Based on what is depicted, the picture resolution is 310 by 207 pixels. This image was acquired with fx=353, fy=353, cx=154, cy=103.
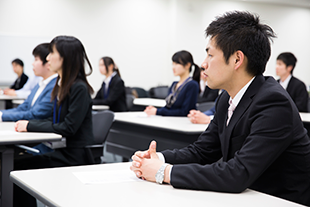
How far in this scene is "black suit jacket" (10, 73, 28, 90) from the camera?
7687 mm

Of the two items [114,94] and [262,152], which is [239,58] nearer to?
[262,152]

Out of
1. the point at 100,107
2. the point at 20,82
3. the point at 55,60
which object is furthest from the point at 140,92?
the point at 55,60

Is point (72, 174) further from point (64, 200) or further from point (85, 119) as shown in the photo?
point (85, 119)

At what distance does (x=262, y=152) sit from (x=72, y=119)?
1.50m

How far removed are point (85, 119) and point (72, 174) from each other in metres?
1.17

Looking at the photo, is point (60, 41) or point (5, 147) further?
point (60, 41)

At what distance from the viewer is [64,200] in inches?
41.6

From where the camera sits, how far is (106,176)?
4.37ft

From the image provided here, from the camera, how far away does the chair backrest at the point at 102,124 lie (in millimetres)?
2715

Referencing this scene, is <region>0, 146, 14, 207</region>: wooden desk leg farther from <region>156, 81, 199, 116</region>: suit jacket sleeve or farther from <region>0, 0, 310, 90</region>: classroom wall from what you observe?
<region>0, 0, 310, 90</region>: classroom wall

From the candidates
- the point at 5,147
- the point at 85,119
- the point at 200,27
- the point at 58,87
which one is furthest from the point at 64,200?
the point at 200,27

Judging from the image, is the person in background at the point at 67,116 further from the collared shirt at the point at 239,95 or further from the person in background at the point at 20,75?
the person in background at the point at 20,75

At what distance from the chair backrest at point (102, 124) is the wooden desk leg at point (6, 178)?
2.41 feet

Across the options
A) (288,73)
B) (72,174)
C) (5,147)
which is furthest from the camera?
(288,73)
